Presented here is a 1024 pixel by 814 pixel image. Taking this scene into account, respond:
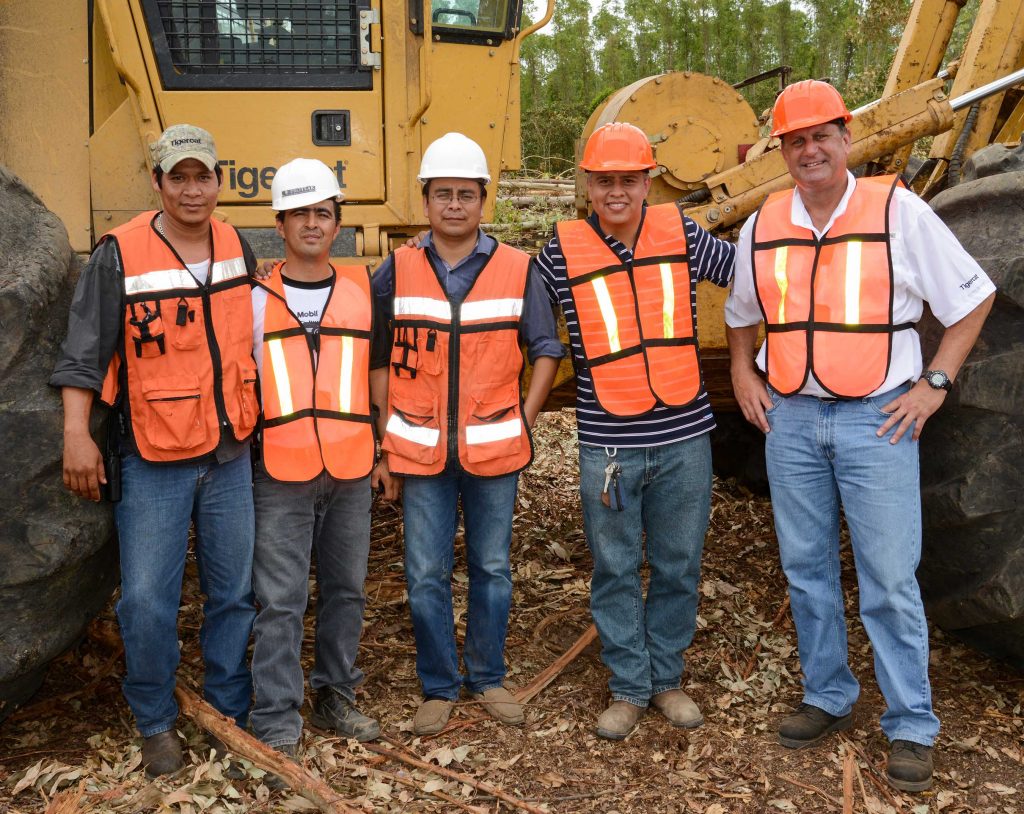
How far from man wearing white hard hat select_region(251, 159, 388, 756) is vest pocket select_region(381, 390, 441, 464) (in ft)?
0.35

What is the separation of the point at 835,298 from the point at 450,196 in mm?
1308

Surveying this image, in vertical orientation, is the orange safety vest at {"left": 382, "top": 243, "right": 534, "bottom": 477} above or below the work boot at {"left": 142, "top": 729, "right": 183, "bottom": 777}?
above

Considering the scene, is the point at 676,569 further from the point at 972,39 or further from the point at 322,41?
the point at 972,39

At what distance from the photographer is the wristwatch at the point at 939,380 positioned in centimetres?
328

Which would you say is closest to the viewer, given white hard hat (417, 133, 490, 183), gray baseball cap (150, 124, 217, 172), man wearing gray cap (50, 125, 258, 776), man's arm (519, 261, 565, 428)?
man wearing gray cap (50, 125, 258, 776)

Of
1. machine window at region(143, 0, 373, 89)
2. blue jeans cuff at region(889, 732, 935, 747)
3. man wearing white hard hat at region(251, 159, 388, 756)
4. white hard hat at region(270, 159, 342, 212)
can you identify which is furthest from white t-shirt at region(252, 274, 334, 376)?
blue jeans cuff at region(889, 732, 935, 747)

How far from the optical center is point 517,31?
447 centimetres

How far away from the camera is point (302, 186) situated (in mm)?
3438

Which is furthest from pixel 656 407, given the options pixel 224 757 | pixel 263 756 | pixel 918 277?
pixel 224 757

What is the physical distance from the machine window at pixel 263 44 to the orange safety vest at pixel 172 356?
122 cm

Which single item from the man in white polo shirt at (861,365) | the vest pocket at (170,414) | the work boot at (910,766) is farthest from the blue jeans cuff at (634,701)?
the vest pocket at (170,414)

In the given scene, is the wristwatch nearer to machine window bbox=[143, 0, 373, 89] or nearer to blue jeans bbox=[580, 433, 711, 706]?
blue jeans bbox=[580, 433, 711, 706]

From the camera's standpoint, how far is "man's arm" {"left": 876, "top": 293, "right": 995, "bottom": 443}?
3258 millimetres

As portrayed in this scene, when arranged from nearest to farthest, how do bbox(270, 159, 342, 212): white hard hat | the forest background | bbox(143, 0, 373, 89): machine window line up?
bbox(270, 159, 342, 212): white hard hat, bbox(143, 0, 373, 89): machine window, the forest background
